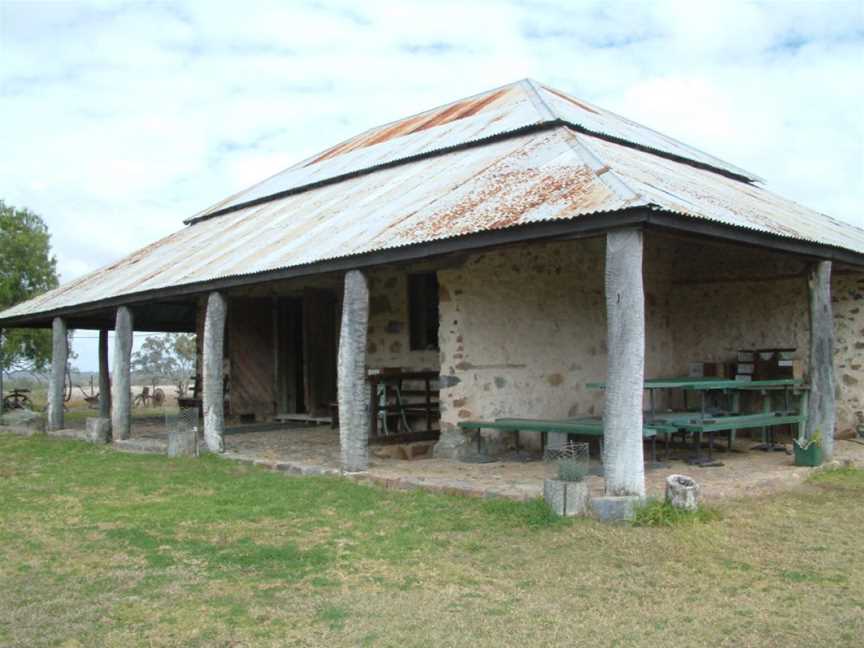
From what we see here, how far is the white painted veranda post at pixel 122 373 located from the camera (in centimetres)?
1217

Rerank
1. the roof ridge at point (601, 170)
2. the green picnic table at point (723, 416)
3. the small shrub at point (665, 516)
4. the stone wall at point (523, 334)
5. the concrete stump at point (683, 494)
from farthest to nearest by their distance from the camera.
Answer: the stone wall at point (523, 334), the green picnic table at point (723, 416), the roof ridge at point (601, 170), the concrete stump at point (683, 494), the small shrub at point (665, 516)

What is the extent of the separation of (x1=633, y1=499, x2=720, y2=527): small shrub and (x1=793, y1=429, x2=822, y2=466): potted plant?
2.75 m

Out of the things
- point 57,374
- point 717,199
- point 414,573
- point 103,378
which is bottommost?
point 414,573

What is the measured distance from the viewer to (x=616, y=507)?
6.24 meters

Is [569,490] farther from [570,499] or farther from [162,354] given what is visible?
[162,354]

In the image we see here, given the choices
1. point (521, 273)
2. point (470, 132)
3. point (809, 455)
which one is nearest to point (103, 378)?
point (470, 132)

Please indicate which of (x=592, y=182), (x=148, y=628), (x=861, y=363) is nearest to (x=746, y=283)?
(x=861, y=363)

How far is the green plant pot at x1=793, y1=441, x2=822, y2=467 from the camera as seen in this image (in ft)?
28.1

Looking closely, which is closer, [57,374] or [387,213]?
[387,213]

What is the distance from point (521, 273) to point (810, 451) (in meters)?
3.73

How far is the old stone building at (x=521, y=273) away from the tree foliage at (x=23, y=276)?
12171 millimetres

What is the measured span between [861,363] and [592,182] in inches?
233

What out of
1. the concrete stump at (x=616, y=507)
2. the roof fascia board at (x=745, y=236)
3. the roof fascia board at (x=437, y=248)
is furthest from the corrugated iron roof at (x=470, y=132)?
the concrete stump at (x=616, y=507)

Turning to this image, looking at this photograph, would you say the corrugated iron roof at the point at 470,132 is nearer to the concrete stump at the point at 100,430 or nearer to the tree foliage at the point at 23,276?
the concrete stump at the point at 100,430
